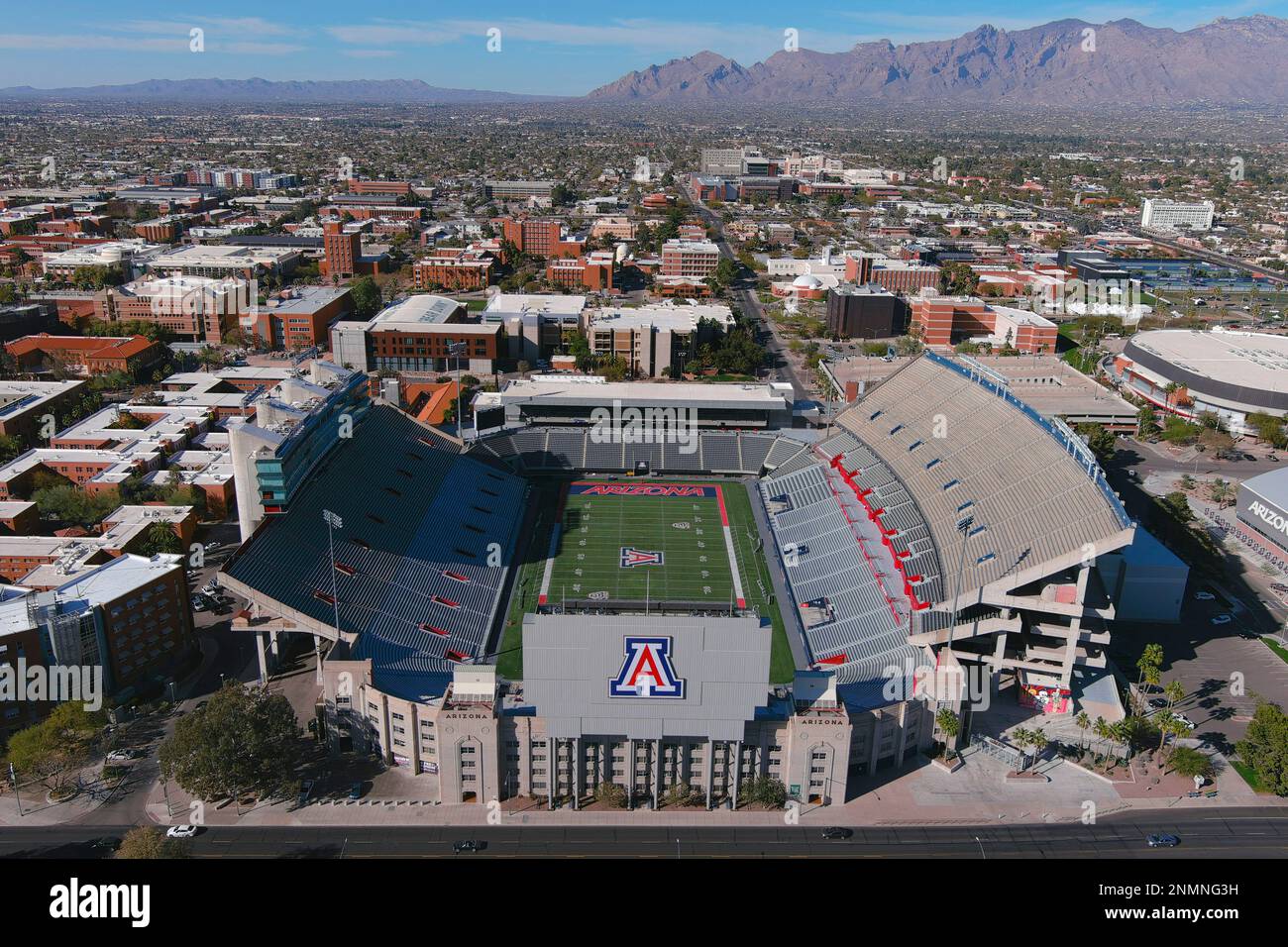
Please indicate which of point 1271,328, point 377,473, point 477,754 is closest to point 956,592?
point 477,754

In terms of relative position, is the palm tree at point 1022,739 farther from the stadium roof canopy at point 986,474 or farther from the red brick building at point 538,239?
the red brick building at point 538,239

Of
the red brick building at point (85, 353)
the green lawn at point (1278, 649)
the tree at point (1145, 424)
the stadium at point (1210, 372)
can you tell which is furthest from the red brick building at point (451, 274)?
the green lawn at point (1278, 649)

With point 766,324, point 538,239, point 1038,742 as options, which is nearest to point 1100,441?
point 1038,742

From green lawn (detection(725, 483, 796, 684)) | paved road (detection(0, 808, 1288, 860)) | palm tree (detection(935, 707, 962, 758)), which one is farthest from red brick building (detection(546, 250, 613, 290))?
paved road (detection(0, 808, 1288, 860))

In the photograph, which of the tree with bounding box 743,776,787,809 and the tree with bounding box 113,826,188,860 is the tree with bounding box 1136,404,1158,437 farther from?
the tree with bounding box 113,826,188,860

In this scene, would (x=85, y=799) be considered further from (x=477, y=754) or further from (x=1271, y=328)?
(x=1271, y=328)
